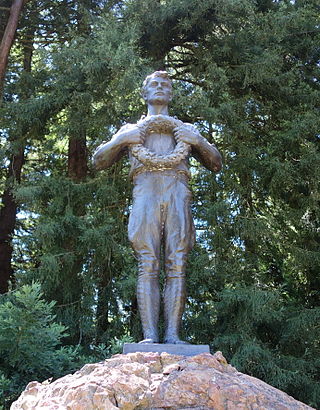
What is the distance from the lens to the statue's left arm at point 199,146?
5.22 m

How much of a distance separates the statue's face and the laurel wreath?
219mm

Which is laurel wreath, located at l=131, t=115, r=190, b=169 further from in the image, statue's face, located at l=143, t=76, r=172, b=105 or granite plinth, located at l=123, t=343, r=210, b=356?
granite plinth, located at l=123, t=343, r=210, b=356

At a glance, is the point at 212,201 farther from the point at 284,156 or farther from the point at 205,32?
the point at 205,32

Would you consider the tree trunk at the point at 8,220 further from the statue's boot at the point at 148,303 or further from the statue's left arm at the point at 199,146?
the statue's boot at the point at 148,303

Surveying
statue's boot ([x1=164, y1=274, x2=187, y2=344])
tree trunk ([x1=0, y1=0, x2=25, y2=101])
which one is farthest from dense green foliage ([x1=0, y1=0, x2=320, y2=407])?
statue's boot ([x1=164, y1=274, x2=187, y2=344])

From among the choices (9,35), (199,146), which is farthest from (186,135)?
(9,35)

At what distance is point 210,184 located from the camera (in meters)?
9.98

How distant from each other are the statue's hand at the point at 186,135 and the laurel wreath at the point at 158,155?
0.03m

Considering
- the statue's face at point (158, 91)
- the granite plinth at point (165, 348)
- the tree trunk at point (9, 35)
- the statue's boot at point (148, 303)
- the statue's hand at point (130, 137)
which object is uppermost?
the tree trunk at point (9, 35)

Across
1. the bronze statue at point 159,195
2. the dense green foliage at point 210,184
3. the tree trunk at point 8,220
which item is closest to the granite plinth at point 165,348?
the bronze statue at point 159,195

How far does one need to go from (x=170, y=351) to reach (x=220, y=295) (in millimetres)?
4310

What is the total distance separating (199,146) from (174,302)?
140 centimetres

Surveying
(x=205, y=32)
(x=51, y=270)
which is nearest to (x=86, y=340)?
(x=51, y=270)

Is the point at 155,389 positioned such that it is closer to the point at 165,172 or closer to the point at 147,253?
the point at 147,253
